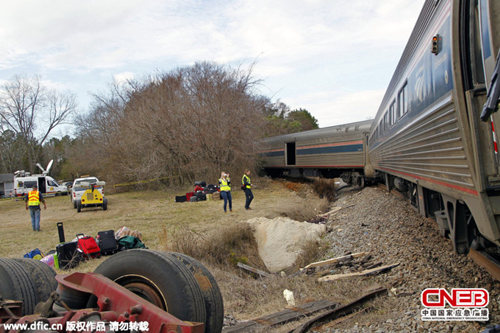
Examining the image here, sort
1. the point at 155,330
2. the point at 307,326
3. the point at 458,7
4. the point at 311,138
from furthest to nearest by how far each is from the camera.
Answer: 1. the point at 311,138
2. the point at 307,326
3. the point at 458,7
4. the point at 155,330

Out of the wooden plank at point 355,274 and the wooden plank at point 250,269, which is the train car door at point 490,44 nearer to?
the wooden plank at point 355,274

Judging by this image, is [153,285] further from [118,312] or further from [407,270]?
[407,270]

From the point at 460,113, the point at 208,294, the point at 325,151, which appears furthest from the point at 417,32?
the point at 325,151

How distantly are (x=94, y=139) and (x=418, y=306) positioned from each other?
44.0 metres

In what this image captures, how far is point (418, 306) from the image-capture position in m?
4.85

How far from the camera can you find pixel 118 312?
2498 millimetres

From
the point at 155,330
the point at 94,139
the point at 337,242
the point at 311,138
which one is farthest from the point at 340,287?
the point at 94,139

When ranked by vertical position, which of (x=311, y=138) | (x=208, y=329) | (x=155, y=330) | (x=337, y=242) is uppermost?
(x=311, y=138)

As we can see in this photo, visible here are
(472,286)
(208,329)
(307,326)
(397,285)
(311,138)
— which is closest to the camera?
(208,329)

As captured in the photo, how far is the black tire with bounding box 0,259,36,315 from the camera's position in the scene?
2934 mm

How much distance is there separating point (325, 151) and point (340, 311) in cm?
1779

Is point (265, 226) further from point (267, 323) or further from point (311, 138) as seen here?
point (311, 138)

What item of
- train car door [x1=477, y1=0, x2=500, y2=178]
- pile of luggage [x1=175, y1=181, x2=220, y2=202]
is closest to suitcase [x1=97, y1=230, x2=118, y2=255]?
train car door [x1=477, y1=0, x2=500, y2=178]

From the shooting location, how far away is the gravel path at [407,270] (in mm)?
4465
